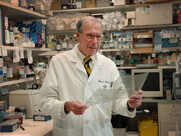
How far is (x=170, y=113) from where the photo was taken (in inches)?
150

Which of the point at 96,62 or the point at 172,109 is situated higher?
the point at 96,62

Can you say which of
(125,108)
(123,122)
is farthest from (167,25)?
(125,108)

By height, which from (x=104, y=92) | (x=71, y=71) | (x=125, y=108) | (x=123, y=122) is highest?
(x=71, y=71)

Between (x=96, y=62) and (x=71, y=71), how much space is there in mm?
228

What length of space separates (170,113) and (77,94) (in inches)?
96.7

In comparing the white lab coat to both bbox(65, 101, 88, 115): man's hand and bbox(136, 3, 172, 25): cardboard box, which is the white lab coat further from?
bbox(136, 3, 172, 25): cardboard box

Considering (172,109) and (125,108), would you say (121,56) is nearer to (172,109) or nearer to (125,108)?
(172,109)

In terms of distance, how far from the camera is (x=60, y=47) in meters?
A: 4.76

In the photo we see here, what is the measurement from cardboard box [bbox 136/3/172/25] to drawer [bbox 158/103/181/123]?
1441 millimetres

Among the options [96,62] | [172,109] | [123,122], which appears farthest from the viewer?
[123,122]

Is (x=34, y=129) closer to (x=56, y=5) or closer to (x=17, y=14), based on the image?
(x=17, y=14)

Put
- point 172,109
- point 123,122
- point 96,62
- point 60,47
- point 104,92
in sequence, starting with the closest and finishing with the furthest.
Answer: point 104,92
point 96,62
point 172,109
point 123,122
point 60,47

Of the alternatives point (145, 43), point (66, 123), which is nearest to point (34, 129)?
point (66, 123)

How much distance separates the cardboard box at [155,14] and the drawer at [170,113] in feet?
4.73
